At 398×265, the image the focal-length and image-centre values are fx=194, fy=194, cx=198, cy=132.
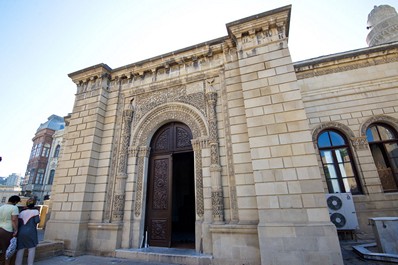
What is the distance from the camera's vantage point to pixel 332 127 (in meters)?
8.21

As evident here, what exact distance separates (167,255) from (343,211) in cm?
630

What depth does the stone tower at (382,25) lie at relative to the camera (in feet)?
40.4

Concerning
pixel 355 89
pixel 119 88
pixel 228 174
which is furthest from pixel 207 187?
pixel 355 89

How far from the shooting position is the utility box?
463 cm

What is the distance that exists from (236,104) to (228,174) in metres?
2.02

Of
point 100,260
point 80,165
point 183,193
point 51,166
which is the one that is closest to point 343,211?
point 183,193

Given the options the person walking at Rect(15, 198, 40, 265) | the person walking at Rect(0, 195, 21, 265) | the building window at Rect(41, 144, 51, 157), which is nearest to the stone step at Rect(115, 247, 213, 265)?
the person walking at Rect(15, 198, 40, 265)

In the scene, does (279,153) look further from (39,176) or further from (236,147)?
(39,176)

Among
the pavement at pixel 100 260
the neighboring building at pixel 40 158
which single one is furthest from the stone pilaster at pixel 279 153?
the neighboring building at pixel 40 158

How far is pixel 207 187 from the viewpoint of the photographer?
5.50 metres

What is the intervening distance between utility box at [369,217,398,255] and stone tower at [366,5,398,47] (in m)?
13.0

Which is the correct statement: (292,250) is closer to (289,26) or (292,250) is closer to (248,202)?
(248,202)

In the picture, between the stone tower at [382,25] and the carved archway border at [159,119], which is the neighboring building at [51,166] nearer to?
the carved archway border at [159,119]

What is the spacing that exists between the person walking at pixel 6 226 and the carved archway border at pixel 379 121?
442 inches
